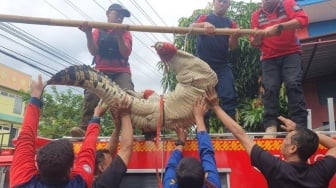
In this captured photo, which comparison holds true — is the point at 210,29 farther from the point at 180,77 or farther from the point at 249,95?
the point at 249,95

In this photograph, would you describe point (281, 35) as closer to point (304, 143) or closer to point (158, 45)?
point (158, 45)

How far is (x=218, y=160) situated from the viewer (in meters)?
3.01

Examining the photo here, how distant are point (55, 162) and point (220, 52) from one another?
244cm

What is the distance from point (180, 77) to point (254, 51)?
5.67 m

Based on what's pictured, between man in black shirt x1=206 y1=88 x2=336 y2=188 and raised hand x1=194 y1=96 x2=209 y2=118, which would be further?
raised hand x1=194 y1=96 x2=209 y2=118

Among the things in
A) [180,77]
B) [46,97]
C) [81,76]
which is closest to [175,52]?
[180,77]

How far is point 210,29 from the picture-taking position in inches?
129

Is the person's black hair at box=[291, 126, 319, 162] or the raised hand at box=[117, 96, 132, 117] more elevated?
the raised hand at box=[117, 96, 132, 117]

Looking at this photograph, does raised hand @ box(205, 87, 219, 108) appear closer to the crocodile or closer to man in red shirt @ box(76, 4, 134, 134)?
the crocodile

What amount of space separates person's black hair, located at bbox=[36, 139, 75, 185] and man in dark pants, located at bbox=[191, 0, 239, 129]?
2.04 meters

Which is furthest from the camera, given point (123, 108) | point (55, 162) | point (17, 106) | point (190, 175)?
point (17, 106)

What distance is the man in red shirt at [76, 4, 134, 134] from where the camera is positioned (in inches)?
160

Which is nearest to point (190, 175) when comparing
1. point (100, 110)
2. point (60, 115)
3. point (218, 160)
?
point (218, 160)

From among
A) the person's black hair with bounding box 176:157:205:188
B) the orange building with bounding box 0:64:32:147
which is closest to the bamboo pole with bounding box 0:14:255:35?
the person's black hair with bounding box 176:157:205:188
